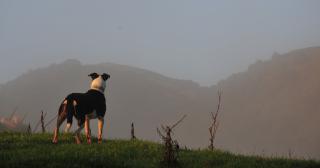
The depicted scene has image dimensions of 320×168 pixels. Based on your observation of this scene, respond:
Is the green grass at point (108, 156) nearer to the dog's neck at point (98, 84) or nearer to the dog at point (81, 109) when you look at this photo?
the dog at point (81, 109)

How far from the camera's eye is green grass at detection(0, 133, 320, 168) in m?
14.8

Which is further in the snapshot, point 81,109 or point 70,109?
point 81,109

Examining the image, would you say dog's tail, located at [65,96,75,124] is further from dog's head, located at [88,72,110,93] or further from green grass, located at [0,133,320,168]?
dog's head, located at [88,72,110,93]

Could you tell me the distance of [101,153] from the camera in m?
16.9

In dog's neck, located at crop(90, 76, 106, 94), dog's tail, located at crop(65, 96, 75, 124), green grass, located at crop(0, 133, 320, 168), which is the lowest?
green grass, located at crop(0, 133, 320, 168)

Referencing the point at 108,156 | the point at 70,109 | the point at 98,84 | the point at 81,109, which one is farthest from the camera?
the point at 98,84

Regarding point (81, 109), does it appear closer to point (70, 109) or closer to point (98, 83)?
point (70, 109)

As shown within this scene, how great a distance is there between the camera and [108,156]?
54.0 feet

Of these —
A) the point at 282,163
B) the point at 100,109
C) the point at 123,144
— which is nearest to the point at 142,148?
the point at 123,144

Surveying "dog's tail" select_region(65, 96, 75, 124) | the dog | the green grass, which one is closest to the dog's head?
the dog

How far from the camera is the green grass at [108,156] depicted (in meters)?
14.8

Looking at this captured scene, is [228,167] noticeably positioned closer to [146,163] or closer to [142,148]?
[146,163]

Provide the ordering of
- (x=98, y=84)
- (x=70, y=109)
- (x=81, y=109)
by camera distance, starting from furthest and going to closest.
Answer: (x=98, y=84) < (x=81, y=109) < (x=70, y=109)

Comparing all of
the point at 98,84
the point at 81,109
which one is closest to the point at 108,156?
the point at 81,109
